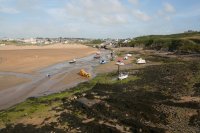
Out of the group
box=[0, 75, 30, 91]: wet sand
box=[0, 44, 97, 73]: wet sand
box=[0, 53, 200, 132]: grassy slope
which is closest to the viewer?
box=[0, 53, 200, 132]: grassy slope

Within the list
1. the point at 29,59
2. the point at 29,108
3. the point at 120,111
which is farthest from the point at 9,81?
the point at 29,59

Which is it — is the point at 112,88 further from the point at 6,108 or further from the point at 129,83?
the point at 6,108

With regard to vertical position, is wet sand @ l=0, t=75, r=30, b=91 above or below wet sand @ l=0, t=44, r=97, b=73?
above

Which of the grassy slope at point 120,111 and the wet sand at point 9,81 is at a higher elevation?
the grassy slope at point 120,111

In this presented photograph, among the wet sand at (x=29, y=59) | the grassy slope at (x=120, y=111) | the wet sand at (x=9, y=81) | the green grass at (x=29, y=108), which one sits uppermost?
the grassy slope at (x=120, y=111)

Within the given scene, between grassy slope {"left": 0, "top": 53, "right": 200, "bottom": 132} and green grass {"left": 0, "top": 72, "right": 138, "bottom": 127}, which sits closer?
grassy slope {"left": 0, "top": 53, "right": 200, "bottom": 132}

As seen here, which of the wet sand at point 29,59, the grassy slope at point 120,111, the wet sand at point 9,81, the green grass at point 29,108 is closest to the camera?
the grassy slope at point 120,111

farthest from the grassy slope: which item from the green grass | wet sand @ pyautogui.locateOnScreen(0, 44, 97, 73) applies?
wet sand @ pyautogui.locateOnScreen(0, 44, 97, 73)

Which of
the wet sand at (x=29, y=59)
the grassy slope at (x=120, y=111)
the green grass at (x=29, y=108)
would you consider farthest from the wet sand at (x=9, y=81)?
the grassy slope at (x=120, y=111)

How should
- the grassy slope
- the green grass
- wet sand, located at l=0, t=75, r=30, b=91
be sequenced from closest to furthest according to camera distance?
1. the grassy slope
2. the green grass
3. wet sand, located at l=0, t=75, r=30, b=91

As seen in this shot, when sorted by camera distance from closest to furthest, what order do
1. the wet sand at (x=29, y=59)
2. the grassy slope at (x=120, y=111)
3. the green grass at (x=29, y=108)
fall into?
the grassy slope at (x=120, y=111) → the green grass at (x=29, y=108) → the wet sand at (x=29, y=59)

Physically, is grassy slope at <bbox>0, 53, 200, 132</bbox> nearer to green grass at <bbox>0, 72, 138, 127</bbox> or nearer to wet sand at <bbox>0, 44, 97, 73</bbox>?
green grass at <bbox>0, 72, 138, 127</bbox>

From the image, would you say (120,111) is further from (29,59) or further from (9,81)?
(29,59)

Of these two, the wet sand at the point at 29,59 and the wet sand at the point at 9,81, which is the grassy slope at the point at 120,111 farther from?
the wet sand at the point at 29,59
